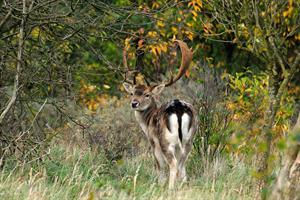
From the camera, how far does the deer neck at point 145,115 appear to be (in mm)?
11094

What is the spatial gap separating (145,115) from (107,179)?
2498 mm

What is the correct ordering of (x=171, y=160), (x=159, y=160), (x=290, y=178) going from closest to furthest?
(x=290, y=178) → (x=171, y=160) → (x=159, y=160)

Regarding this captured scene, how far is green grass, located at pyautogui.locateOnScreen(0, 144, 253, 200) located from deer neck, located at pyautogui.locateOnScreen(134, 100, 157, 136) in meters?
0.49

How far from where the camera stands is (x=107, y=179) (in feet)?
29.2

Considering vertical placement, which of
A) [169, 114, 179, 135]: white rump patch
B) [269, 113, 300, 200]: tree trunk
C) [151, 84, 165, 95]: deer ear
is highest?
[151, 84, 165, 95]: deer ear

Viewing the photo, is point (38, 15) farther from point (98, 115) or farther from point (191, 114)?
point (98, 115)

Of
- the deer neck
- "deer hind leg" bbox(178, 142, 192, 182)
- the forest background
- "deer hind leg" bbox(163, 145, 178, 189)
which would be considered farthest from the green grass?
the deer neck

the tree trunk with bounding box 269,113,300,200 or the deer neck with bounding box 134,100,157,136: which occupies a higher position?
the deer neck with bounding box 134,100,157,136

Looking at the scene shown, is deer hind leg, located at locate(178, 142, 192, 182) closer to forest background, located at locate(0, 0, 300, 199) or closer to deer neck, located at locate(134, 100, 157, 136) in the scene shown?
forest background, located at locate(0, 0, 300, 199)

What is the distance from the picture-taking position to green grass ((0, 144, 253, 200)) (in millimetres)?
7340

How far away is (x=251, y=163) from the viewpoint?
10.1 m

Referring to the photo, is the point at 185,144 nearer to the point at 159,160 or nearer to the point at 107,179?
the point at 159,160

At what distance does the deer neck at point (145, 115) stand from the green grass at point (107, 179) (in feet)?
1.62

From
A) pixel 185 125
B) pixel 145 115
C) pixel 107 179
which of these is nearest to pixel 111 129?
pixel 145 115
